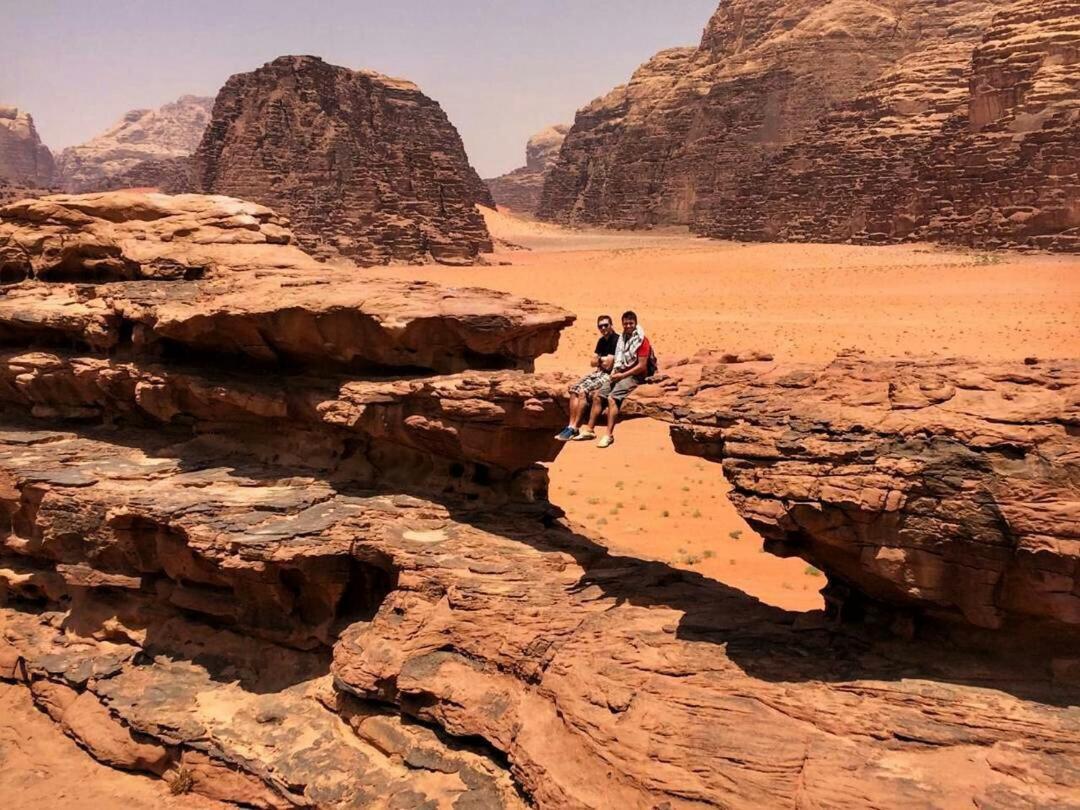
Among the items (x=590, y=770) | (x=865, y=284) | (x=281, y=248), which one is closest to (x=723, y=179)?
(x=865, y=284)

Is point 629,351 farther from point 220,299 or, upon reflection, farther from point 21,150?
point 21,150

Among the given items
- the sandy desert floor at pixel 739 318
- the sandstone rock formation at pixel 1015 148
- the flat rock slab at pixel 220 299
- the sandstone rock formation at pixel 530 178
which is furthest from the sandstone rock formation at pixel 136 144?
the flat rock slab at pixel 220 299

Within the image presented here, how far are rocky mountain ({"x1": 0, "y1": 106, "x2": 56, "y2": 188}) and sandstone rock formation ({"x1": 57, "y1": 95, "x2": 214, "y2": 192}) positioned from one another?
3.93 meters

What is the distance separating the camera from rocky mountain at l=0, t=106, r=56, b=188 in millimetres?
117562

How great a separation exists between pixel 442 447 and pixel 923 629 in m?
4.40

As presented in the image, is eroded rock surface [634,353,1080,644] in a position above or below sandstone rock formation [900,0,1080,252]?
below

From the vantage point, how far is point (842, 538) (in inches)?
232

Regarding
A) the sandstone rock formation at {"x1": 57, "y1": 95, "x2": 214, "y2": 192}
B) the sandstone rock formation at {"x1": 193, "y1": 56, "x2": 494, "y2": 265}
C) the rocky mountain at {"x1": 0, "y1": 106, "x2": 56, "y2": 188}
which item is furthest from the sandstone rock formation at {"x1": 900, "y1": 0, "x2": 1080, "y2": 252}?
the rocky mountain at {"x1": 0, "y1": 106, "x2": 56, "y2": 188}

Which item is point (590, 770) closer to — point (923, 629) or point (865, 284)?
point (923, 629)

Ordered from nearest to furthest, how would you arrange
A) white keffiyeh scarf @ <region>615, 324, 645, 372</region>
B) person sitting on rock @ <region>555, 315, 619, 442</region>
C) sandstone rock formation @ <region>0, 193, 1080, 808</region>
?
1. sandstone rock formation @ <region>0, 193, 1080, 808</region>
2. person sitting on rock @ <region>555, 315, 619, 442</region>
3. white keffiyeh scarf @ <region>615, 324, 645, 372</region>

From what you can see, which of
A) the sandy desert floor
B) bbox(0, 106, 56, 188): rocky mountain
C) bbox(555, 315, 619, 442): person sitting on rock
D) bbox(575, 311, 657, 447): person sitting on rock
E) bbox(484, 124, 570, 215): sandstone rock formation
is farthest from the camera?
bbox(484, 124, 570, 215): sandstone rock formation

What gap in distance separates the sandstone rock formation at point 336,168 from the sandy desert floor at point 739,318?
408 cm

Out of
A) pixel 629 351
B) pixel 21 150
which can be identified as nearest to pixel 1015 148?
pixel 629 351

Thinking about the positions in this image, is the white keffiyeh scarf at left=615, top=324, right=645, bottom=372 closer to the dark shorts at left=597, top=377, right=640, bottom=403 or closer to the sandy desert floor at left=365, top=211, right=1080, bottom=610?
the dark shorts at left=597, top=377, right=640, bottom=403
